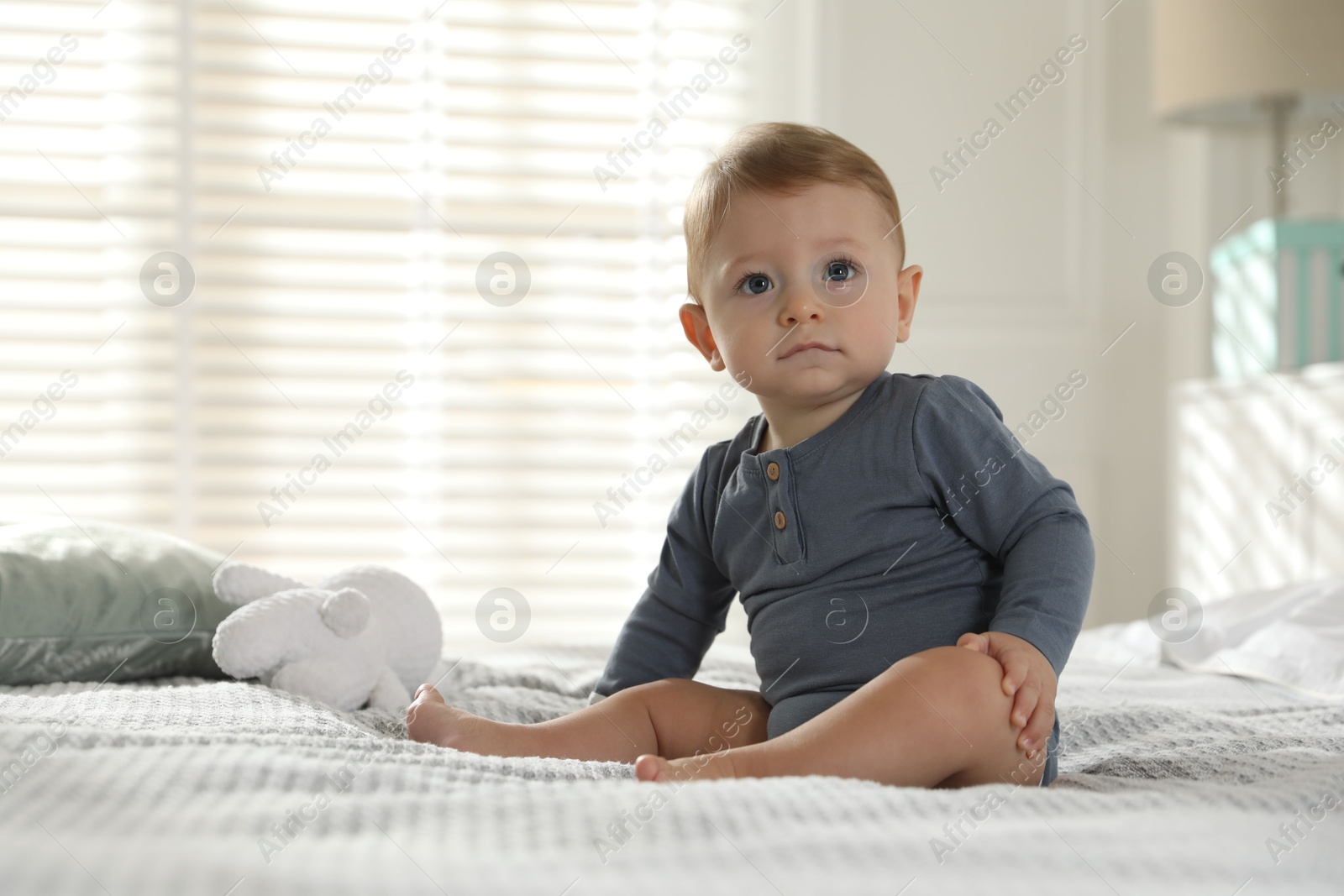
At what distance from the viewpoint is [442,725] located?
2.65ft

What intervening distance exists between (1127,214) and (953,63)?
0.53 m

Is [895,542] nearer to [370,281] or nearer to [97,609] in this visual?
[97,609]

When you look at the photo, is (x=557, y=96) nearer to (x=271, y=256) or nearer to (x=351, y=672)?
(x=271, y=256)

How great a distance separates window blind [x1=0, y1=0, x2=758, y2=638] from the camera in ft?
7.70

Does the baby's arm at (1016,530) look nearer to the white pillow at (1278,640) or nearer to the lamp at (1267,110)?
the white pillow at (1278,640)

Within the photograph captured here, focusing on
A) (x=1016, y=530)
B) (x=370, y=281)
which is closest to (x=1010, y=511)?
(x=1016, y=530)

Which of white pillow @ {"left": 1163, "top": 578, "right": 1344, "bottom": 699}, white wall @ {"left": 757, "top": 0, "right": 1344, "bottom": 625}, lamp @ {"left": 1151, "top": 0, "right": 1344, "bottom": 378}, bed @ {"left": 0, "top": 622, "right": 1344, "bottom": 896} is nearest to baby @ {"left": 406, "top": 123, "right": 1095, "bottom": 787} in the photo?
bed @ {"left": 0, "top": 622, "right": 1344, "bottom": 896}

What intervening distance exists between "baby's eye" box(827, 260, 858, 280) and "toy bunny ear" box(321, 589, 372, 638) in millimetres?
494

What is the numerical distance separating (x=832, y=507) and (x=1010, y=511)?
5.2 inches

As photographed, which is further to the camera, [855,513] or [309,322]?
[309,322]

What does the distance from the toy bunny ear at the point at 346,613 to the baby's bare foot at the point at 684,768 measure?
0.42m

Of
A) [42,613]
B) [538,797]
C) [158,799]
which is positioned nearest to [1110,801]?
[538,797]

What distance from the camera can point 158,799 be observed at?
20.4 inches

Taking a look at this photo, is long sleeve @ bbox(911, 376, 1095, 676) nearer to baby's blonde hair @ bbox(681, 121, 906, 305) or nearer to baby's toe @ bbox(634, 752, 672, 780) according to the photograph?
baby's blonde hair @ bbox(681, 121, 906, 305)
